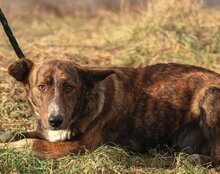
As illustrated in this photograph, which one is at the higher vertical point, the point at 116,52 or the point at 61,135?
the point at 61,135

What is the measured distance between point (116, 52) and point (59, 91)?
488cm

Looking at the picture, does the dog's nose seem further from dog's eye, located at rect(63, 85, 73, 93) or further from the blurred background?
the blurred background

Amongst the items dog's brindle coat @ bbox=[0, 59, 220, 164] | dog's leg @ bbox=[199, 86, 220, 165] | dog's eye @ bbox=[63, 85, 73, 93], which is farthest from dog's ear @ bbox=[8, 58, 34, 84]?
dog's leg @ bbox=[199, 86, 220, 165]

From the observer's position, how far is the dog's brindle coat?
20.2ft

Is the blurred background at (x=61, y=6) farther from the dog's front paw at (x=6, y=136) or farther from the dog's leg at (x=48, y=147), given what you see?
the dog's leg at (x=48, y=147)

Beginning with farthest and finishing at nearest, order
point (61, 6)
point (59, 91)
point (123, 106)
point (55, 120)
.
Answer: point (61, 6) < point (123, 106) < point (59, 91) < point (55, 120)

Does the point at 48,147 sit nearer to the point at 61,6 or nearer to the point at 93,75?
the point at 93,75

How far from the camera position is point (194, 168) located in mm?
6098

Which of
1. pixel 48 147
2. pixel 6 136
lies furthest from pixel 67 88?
pixel 6 136

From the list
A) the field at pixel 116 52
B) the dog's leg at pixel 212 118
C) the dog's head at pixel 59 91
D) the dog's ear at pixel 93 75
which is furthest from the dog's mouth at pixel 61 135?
the dog's leg at pixel 212 118

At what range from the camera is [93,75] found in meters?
6.41

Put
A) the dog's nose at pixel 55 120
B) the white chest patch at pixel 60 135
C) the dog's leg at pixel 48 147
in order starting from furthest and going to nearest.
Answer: the white chest patch at pixel 60 135 < the dog's leg at pixel 48 147 < the dog's nose at pixel 55 120

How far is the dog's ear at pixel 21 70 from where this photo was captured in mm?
6363

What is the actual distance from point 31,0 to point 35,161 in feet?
42.4
